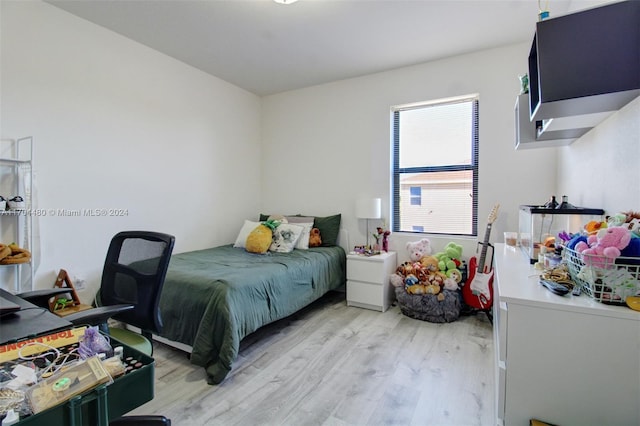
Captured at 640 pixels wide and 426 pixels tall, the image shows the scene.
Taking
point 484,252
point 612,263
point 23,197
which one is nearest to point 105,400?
point 612,263

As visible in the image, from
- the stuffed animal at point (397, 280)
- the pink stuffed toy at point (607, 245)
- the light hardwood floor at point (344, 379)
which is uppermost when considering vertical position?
the pink stuffed toy at point (607, 245)

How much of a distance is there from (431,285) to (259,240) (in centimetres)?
182

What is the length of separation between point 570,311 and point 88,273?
3.30 metres

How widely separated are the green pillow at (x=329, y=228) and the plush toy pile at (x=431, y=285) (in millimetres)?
883

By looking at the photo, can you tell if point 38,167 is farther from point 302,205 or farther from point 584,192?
point 584,192

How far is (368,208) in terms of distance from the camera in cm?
346

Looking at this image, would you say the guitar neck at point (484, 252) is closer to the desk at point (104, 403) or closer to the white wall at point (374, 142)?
the white wall at point (374, 142)

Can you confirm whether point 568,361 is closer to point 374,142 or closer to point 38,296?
point 38,296

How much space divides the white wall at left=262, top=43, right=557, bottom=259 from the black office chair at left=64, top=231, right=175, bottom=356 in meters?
2.58

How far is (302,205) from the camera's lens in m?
4.21

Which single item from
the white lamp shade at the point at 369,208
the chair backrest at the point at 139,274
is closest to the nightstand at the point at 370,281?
the white lamp shade at the point at 369,208

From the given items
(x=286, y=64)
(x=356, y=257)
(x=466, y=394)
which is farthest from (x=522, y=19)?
(x=466, y=394)

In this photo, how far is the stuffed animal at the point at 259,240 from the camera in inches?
131

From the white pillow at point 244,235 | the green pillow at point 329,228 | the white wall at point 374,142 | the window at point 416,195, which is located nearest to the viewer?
the white wall at point 374,142
